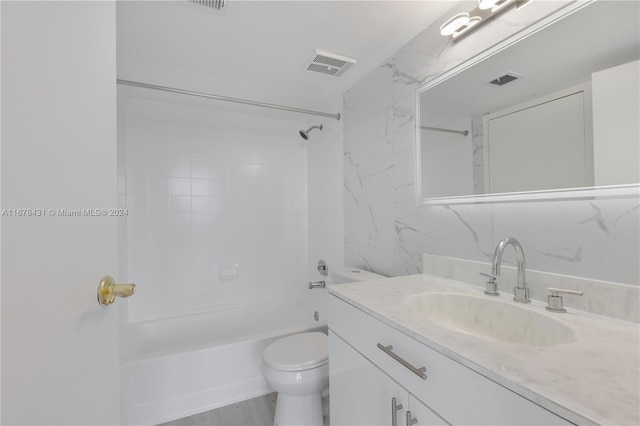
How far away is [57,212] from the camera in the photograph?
1.61 ft

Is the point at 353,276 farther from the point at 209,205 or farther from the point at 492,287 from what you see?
the point at 209,205

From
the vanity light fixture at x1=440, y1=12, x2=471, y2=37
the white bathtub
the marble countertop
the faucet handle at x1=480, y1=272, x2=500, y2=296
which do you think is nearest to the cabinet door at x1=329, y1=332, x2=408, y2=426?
the marble countertop

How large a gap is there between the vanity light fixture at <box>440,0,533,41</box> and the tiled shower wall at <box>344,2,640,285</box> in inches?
1.2

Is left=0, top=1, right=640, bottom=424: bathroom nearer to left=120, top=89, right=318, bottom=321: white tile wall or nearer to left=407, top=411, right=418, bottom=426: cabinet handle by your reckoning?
left=120, top=89, right=318, bottom=321: white tile wall

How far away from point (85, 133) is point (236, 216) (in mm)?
2076

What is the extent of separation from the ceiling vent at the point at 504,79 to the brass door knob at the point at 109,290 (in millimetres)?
1463

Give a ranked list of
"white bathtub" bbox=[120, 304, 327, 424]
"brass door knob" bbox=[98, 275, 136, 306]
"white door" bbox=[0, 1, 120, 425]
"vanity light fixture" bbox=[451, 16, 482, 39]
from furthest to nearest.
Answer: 1. "white bathtub" bbox=[120, 304, 327, 424]
2. "vanity light fixture" bbox=[451, 16, 482, 39]
3. "brass door knob" bbox=[98, 275, 136, 306]
4. "white door" bbox=[0, 1, 120, 425]

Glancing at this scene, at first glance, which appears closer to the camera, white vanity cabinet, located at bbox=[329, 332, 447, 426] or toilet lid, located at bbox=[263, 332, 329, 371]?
white vanity cabinet, located at bbox=[329, 332, 447, 426]

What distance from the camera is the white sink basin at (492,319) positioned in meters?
0.80

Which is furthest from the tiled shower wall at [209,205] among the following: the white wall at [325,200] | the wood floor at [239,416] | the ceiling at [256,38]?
the wood floor at [239,416]

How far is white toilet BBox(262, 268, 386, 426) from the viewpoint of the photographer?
1.39m

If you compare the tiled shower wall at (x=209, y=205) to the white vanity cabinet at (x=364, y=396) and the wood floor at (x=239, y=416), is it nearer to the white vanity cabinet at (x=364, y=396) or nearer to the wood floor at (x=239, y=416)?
the wood floor at (x=239, y=416)

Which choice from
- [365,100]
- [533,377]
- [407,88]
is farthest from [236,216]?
[533,377]

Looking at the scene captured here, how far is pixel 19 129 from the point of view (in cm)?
40
